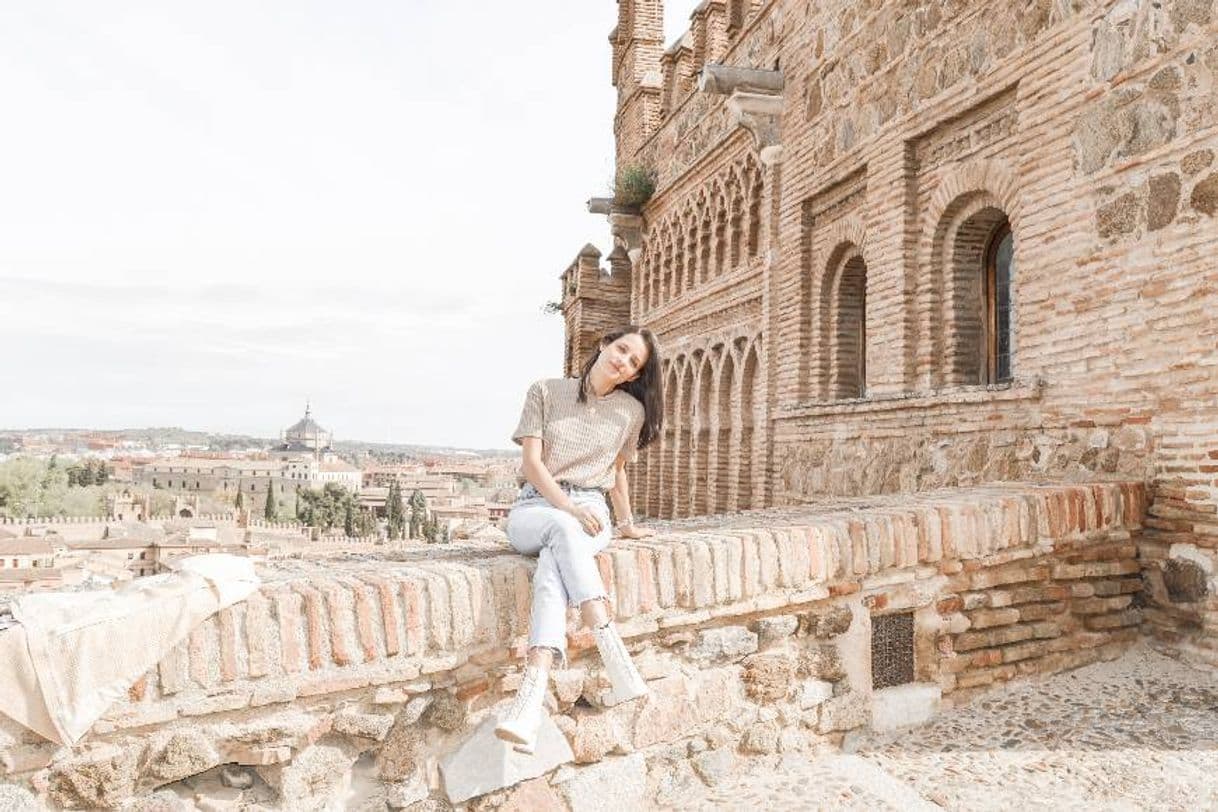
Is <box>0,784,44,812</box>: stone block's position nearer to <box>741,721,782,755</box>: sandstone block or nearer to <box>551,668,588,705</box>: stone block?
<box>551,668,588,705</box>: stone block

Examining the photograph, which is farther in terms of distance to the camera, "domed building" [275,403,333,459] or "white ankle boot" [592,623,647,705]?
"domed building" [275,403,333,459]

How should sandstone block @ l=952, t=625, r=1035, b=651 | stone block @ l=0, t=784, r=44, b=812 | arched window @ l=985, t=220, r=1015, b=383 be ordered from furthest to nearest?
arched window @ l=985, t=220, r=1015, b=383 → sandstone block @ l=952, t=625, r=1035, b=651 → stone block @ l=0, t=784, r=44, b=812

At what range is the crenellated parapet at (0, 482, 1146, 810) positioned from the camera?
2.76m

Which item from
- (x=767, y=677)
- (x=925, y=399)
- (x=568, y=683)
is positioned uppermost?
(x=925, y=399)

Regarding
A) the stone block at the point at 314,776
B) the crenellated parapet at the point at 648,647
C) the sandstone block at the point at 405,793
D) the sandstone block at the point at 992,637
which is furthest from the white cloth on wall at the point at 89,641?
the sandstone block at the point at 992,637

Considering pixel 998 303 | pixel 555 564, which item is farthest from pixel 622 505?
pixel 998 303

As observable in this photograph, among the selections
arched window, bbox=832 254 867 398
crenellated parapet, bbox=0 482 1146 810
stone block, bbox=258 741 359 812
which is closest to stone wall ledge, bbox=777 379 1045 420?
arched window, bbox=832 254 867 398

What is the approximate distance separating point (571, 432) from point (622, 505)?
49 centimetres

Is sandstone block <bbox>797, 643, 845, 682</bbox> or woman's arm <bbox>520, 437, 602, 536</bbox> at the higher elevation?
woman's arm <bbox>520, 437, 602, 536</bbox>

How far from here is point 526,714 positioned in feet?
9.78

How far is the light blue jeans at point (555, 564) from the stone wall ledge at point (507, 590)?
0.12m

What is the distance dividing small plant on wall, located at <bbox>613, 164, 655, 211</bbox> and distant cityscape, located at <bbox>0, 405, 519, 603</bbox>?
11374mm

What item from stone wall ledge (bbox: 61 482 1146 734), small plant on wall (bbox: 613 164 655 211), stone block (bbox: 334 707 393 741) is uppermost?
small plant on wall (bbox: 613 164 655 211)

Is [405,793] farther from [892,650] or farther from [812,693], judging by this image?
[892,650]
